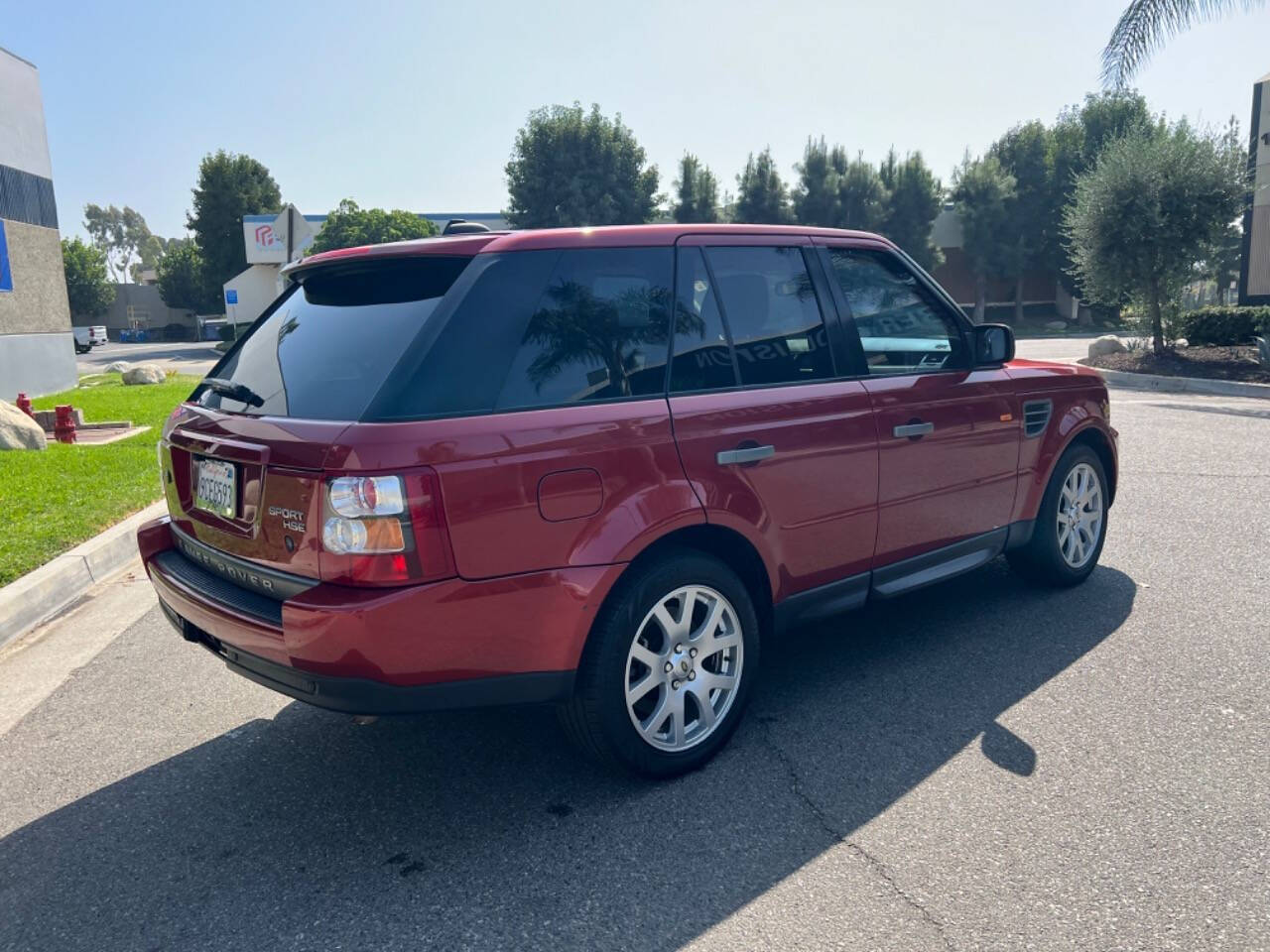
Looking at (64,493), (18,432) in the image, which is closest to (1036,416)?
(64,493)

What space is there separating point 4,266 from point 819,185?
35.5m

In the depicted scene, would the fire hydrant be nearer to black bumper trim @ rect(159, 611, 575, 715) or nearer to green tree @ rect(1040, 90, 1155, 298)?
black bumper trim @ rect(159, 611, 575, 715)

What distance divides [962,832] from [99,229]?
519ft

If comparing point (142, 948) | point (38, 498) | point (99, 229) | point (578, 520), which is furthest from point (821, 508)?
point (99, 229)

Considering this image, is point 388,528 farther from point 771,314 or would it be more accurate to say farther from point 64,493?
point 64,493

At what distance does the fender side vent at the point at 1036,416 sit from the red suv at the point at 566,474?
1.95ft

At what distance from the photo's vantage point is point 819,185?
44.4m

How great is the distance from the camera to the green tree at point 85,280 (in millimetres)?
69125

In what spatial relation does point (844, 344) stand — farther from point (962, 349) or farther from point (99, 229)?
point (99, 229)

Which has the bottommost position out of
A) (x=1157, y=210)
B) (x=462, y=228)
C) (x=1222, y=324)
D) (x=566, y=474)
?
(x=1222, y=324)

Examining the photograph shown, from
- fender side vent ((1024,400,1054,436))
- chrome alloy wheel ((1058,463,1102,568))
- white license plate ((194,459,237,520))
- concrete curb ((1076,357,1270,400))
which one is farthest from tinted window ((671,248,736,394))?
concrete curb ((1076,357,1270,400))

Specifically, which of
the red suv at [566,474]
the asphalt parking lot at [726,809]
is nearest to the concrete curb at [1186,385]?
the asphalt parking lot at [726,809]

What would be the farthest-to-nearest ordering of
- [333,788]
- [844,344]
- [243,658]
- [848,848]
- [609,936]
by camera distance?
1. [844,344]
2. [333,788]
3. [243,658]
4. [848,848]
5. [609,936]

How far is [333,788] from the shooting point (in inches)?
133
